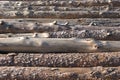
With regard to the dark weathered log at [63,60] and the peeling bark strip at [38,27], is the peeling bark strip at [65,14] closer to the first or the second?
the peeling bark strip at [38,27]

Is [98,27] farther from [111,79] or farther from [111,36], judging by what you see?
[111,79]

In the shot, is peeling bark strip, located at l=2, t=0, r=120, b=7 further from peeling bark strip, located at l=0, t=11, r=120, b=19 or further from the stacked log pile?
the stacked log pile

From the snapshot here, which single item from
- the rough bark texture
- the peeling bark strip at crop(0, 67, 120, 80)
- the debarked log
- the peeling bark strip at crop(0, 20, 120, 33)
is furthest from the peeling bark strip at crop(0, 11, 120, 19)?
the peeling bark strip at crop(0, 67, 120, 80)

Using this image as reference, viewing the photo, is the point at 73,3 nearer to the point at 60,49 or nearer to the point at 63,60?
the point at 60,49

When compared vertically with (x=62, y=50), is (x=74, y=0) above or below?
above

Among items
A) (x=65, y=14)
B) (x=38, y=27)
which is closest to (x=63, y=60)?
(x=38, y=27)

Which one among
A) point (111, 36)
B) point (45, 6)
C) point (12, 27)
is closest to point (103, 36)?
point (111, 36)
